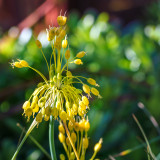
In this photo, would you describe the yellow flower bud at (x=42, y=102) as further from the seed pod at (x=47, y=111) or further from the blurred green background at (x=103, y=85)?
the blurred green background at (x=103, y=85)

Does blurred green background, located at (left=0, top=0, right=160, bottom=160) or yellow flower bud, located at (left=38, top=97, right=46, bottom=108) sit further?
blurred green background, located at (left=0, top=0, right=160, bottom=160)

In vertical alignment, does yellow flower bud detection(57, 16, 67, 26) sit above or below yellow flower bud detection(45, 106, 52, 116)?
above

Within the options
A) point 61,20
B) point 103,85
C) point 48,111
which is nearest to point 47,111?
point 48,111

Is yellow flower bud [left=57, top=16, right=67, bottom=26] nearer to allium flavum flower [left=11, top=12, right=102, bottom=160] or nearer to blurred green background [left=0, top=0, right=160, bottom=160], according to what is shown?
allium flavum flower [left=11, top=12, right=102, bottom=160]

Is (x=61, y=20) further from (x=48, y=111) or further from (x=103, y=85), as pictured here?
(x=103, y=85)

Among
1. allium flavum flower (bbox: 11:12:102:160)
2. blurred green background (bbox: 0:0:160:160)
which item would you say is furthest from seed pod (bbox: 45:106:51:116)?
blurred green background (bbox: 0:0:160:160)

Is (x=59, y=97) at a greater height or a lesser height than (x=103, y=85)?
greater

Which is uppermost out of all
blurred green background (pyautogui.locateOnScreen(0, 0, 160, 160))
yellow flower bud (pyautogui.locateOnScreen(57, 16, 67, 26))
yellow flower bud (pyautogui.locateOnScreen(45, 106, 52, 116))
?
yellow flower bud (pyautogui.locateOnScreen(57, 16, 67, 26))

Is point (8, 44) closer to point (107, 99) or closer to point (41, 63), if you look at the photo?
point (41, 63)

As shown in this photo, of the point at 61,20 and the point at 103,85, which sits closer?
the point at 61,20

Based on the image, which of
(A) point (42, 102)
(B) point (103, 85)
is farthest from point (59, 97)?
(B) point (103, 85)

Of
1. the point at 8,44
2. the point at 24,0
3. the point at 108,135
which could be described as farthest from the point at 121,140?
the point at 24,0
